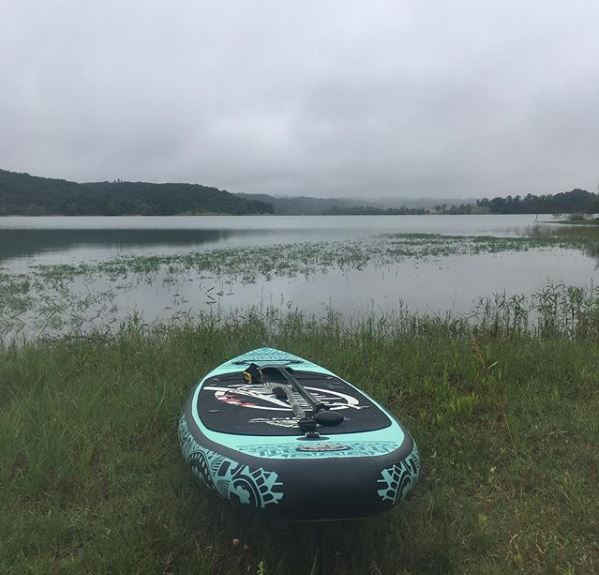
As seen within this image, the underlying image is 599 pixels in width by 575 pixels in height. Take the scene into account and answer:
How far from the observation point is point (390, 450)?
2420 mm

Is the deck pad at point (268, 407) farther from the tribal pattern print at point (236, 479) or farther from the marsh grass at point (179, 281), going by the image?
the marsh grass at point (179, 281)

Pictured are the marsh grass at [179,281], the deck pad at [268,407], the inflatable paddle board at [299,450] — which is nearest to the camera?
the inflatable paddle board at [299,450]

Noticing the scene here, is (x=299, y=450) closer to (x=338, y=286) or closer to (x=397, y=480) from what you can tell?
(x=397, y=480)

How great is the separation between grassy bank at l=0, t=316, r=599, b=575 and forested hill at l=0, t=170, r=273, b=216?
66.4 m

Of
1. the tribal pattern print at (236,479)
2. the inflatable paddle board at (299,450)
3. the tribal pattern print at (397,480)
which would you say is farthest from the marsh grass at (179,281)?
the tribal pattern print at (236,479)

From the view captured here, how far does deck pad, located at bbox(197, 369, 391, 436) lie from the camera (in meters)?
2.69

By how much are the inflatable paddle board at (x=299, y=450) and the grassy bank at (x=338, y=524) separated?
0.90 ft

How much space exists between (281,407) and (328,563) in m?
0.93

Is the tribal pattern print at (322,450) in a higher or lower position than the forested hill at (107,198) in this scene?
lower

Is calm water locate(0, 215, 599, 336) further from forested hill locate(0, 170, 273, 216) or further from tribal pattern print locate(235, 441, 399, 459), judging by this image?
forested hill locate(0, 170, 273, 216)

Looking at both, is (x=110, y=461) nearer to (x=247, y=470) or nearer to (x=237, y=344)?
(x=247, y=470)

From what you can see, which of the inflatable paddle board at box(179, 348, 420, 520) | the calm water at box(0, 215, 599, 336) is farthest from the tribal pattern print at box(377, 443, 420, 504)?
the calm water at box(0, 215, 599, 336)

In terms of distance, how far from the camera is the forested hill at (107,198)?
206 ft

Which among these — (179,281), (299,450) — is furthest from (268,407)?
(179,281)
